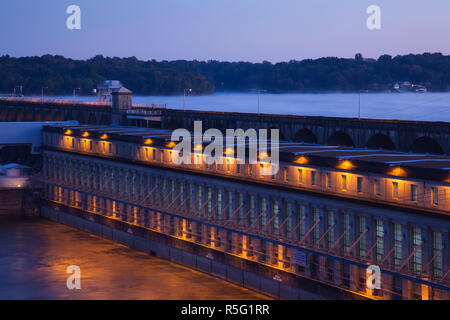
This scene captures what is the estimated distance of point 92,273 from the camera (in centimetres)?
6438

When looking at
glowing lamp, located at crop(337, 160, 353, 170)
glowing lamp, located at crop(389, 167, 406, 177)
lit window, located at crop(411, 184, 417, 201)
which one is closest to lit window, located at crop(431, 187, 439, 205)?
lit window, located at crop(411, 184, 417, 201)

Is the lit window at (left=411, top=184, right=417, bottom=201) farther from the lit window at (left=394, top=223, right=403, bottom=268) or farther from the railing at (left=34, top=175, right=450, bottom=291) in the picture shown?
the railing at (left=34, top=175, right=450, bottom=291)

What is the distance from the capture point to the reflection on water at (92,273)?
58.1 metres

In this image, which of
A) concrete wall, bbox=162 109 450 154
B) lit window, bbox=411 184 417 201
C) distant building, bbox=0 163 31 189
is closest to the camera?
lit window, bbox=411 184 417 201

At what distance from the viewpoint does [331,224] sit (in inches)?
2117

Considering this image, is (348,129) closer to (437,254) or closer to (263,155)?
(263,155)

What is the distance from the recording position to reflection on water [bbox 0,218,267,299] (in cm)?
5806

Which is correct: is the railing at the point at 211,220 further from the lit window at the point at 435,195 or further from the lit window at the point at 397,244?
the lit window at the point at 435,195

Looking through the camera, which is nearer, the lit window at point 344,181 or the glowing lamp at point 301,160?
the lit window at point 344,181

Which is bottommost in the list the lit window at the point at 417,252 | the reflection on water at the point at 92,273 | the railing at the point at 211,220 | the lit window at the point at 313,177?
the reflection on water at the point at 92,273

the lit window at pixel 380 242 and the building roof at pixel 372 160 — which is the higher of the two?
the building roof at pixel 372 160

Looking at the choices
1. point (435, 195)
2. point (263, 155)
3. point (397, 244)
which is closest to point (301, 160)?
point (263, 155)

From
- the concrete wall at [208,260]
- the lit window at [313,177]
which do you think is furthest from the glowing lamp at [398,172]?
the lit window at [313,177]
